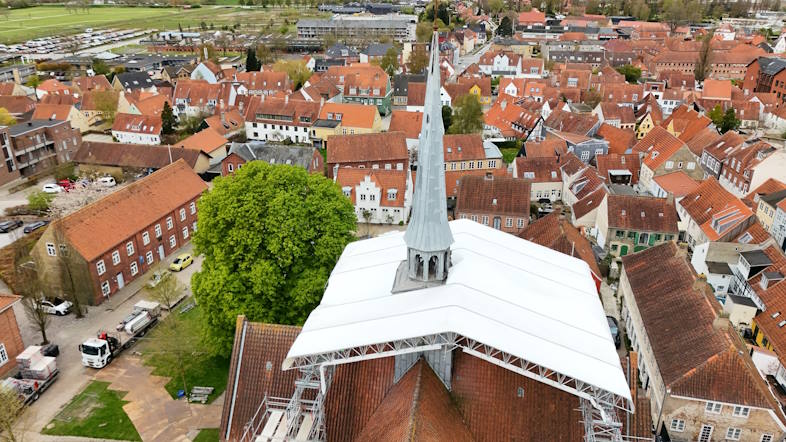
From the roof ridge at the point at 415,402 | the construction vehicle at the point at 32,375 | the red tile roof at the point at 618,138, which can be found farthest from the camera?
the red tile roof at the point at 618,138

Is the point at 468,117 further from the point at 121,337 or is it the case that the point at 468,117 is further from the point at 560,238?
Result: the point at 121,337

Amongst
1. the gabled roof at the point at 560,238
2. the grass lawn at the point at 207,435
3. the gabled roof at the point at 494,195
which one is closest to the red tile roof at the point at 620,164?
the gabled roof at the point at 494,195

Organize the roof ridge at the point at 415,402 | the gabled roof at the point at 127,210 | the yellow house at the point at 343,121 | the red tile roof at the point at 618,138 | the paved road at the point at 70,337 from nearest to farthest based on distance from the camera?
the roof ridge at the point at 415,402 → the paved road at the point at 70,337 → the gabled roof at the point at 127,210 → the red tile roof at the point at 618,138 → the yellow house at the point at 343,121

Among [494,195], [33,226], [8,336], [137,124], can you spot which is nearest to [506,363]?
[8,336]

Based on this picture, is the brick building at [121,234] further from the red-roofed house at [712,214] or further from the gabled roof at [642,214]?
the red-roofed house at [712,214]

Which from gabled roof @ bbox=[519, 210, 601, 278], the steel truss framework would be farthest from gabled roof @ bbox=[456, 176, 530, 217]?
the steel truss framework

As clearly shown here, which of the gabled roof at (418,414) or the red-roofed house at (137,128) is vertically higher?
the gabled roof at (418,414)
